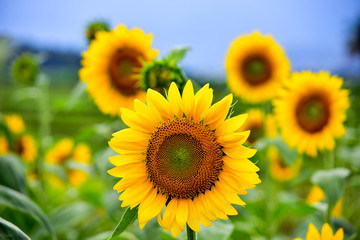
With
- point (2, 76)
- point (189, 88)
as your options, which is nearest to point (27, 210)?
point (189, 88)

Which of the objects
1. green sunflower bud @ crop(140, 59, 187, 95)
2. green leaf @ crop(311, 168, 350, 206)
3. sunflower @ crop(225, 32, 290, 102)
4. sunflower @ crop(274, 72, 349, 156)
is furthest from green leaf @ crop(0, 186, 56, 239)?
sunflower @ crop(225, 32, 290, 102)

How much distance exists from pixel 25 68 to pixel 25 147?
1064mm

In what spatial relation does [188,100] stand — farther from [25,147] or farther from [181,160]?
[25,147]

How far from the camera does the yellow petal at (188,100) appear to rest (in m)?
1.02

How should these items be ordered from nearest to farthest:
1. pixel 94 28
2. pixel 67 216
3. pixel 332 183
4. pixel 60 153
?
pixel 332 183 < pixel 67 216 < pixel 94 28 < pixel 60 153

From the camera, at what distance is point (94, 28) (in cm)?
241

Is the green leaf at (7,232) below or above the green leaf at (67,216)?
above

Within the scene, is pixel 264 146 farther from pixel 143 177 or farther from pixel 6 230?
pixel 6 230

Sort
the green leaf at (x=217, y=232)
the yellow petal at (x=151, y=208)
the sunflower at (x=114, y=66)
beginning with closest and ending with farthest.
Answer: the yellow petal at (x=151, y=208) → the green leaf at (x=217, y=232) → the sunflower at (x=114, y=66)

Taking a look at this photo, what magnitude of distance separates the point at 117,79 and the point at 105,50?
0.19 metres

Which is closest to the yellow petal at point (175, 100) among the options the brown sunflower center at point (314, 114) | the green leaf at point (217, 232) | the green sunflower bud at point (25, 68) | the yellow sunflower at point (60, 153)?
the green leaf at point (217, 232)

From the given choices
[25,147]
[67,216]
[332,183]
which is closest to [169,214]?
[332,183]

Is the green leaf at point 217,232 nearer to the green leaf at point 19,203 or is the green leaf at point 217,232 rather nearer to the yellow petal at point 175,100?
the yellow petal at point 175,100

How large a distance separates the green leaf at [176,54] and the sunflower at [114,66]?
0.59 m
